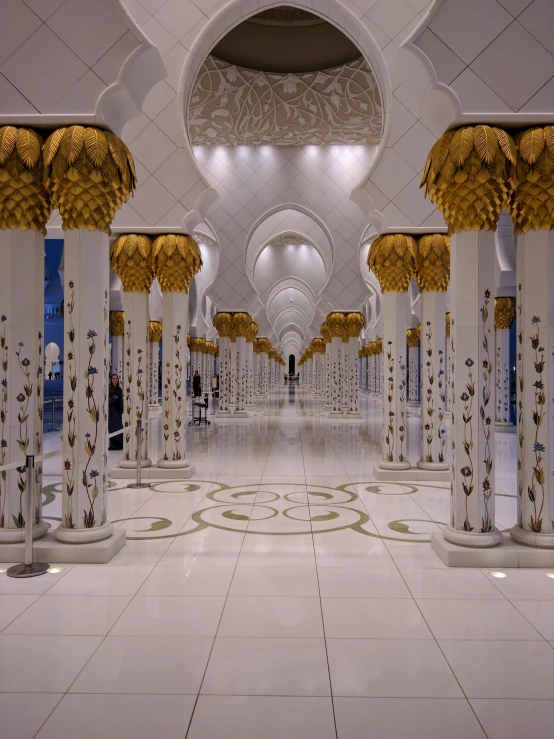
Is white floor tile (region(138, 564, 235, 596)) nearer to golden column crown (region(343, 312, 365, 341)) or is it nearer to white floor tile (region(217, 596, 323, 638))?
white floor tile (region(217, 596, 323, 638))

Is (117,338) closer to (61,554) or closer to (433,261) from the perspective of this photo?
(433,261)

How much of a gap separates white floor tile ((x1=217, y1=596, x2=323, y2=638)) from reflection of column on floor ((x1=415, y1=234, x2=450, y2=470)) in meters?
3.39

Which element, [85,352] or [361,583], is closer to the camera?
[361,583]

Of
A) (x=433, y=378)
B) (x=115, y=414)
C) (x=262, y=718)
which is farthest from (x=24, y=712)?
(x=115, y=414)

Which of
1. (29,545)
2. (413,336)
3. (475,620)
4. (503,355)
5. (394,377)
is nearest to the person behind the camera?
(475,620)

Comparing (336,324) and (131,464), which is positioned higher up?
(336,324)

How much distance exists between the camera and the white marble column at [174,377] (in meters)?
5.80

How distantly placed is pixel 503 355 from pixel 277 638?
9.72 m

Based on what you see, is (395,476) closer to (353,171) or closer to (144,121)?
(144,121)

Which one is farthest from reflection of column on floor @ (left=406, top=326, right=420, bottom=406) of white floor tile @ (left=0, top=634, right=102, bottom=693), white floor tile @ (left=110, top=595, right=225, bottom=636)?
white floor tile @ (left=0, top=634, right=102, bottom=693)

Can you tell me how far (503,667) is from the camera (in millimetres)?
2037

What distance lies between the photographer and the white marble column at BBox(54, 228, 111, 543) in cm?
326

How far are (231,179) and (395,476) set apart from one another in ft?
21.5

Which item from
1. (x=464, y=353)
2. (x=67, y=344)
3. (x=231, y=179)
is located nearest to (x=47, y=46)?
(x=67, y=344)
